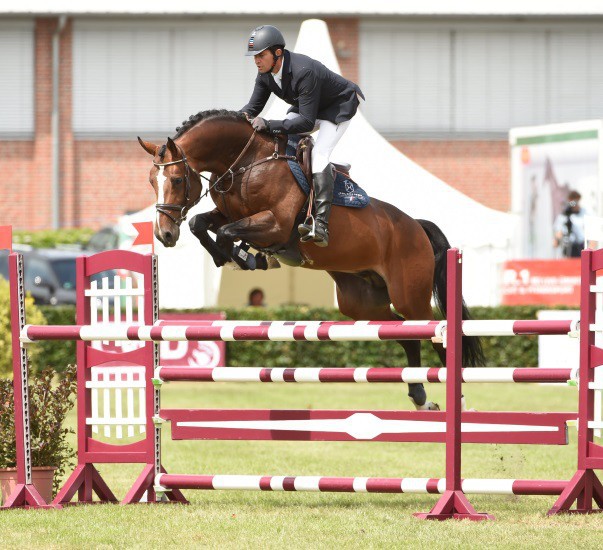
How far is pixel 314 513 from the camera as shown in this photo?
6.10m

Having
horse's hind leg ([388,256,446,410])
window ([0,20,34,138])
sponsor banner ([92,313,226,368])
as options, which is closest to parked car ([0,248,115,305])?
sponsor banner ([92,313,226,368])

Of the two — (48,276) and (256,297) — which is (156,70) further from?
(256,297)

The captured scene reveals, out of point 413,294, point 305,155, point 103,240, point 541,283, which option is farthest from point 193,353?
point 103,240

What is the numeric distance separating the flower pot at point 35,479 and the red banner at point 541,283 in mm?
10058

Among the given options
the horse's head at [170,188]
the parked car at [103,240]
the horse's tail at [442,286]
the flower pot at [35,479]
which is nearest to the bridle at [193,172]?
the horse's head at [170,188]

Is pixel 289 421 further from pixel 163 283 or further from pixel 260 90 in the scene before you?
pixel 163 283

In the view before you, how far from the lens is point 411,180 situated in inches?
555

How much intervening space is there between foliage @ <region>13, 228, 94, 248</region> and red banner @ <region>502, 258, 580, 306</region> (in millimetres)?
10792

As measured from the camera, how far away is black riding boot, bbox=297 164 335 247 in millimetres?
6891

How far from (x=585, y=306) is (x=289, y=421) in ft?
5.21

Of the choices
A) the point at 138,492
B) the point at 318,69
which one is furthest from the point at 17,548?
the point at 318,69

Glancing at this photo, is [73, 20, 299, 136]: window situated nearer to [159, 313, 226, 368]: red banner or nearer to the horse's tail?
[159, 313, 226, 368]: red banner

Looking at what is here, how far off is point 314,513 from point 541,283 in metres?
10.3

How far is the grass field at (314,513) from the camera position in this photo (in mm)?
5324
